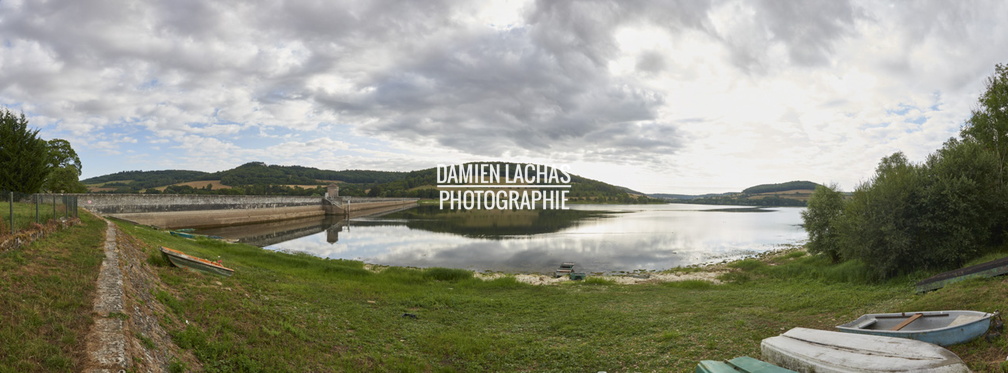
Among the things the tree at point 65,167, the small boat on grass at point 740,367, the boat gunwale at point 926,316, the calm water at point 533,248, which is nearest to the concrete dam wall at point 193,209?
the tree at point 65,167

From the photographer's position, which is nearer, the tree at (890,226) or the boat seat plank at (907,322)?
the boat seat plank at (907,322)

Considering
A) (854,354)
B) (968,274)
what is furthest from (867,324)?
(968,274)

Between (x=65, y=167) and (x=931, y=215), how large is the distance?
277 feet

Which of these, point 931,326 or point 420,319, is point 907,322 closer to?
point 931,326

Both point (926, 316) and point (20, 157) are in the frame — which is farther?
point (20, 157)

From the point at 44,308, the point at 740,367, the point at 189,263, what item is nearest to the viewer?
the point at 44,308

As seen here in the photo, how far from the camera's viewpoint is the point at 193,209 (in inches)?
2324

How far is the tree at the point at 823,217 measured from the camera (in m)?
21.7

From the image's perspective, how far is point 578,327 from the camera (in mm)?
11500

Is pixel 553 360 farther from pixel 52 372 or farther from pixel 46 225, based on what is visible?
pixel 46 225

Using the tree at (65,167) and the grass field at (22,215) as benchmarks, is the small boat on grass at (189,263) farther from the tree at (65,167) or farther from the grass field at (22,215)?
the tree at (65,167)

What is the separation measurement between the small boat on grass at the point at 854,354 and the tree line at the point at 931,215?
36.4 ft

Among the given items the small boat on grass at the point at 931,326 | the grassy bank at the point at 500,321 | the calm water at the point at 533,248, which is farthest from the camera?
the calm water at the point at 533,248

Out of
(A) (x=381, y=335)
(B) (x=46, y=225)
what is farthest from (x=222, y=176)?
(A) (x=381, y=335)
